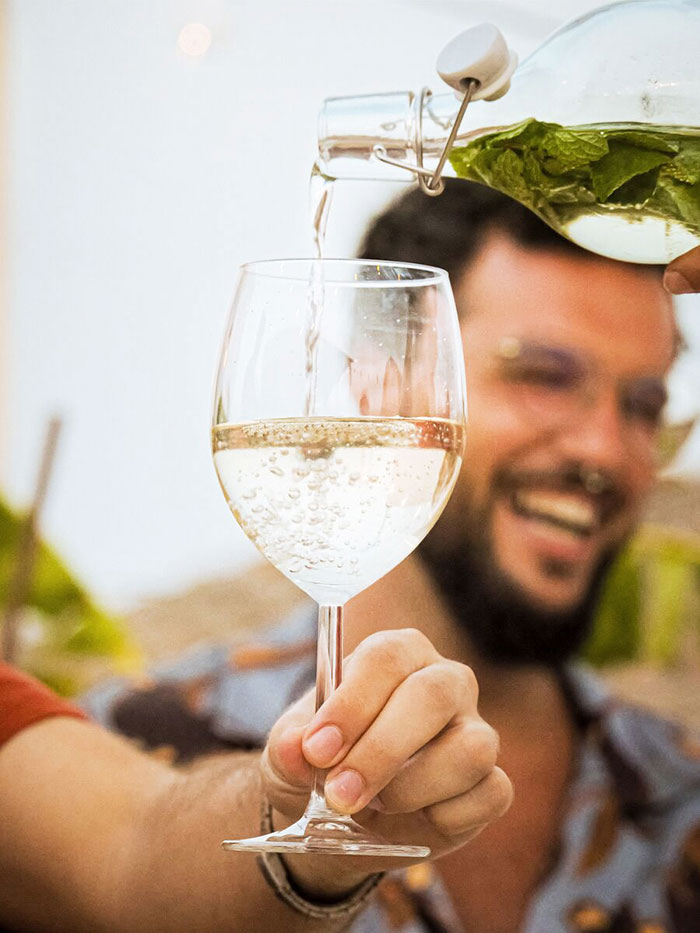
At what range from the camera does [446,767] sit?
2.00 ft

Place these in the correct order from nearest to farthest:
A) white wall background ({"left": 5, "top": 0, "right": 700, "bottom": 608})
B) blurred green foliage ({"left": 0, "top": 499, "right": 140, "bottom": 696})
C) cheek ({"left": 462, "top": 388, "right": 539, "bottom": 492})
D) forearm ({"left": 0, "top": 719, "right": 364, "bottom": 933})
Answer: forearm ({"left": 0, "top": 719, "right": 364, "bottom": 933}), cheek ({"left": 462, "top": 388, "right": 539, "bottom": 492}), blurred green foliage ({"left": 0, "top": 499, "right": 140, "bottom": 696}), white wall background ({"left": 5, "top": 0, "right": 700, "bottom": 608})

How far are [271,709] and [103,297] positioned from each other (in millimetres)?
1182

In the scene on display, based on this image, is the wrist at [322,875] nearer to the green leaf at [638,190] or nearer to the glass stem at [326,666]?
the glass stem at [326,666]

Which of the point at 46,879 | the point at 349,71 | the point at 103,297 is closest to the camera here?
the point at 46,879

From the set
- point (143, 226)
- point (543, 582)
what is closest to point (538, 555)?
point (543, 582)

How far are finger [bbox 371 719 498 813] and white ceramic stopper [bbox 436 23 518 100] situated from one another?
1.09 feet

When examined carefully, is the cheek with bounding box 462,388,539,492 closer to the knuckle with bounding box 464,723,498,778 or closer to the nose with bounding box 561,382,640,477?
the nose with bounding box 561,382,640,477

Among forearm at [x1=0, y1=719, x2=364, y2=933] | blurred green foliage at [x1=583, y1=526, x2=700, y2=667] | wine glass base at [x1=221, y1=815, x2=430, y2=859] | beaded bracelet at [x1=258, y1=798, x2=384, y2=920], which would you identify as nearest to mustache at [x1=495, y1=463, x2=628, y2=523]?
blurred green foliage at [x1=583, y1=526, x2=700, y2=667]

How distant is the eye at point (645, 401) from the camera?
1449 millimetres

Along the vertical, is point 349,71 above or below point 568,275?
above

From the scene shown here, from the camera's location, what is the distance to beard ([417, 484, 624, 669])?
1572 mm

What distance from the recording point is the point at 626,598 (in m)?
2.37

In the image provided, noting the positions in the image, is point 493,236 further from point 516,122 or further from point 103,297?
point 103,297

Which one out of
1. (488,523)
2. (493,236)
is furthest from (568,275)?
(488,523)
